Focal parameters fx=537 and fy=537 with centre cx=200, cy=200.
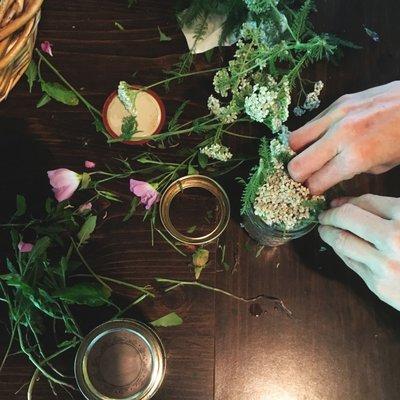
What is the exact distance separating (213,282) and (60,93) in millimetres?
362

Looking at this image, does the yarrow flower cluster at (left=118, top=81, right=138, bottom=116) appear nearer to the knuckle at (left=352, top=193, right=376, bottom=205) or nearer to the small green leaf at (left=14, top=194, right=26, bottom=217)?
the small green leaf at (left=14, top=194, right=26, bottom=217)

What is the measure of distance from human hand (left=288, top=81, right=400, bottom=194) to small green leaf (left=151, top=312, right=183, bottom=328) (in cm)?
25

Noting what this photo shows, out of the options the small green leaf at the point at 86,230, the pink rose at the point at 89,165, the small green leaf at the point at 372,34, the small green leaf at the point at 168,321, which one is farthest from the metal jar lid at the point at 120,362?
the small green leaf at the point at 372,34

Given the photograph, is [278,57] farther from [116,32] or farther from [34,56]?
[34,56]

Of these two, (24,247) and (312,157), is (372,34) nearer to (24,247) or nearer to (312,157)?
(312,157)

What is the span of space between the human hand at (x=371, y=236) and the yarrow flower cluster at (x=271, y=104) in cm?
13

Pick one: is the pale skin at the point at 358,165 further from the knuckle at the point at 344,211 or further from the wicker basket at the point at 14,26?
the wicker basket at the point at 14,26

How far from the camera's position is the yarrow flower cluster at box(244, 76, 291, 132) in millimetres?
698

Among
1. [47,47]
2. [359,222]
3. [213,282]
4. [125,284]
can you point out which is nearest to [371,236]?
[359,222]

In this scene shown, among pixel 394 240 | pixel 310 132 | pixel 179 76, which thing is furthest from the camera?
pixel 179 76

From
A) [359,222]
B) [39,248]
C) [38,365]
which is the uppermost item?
[359,222]

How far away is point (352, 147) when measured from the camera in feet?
2.22

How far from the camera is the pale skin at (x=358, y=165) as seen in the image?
25.0 inches

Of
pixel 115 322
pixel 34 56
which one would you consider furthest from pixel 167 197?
pixel 34 56
